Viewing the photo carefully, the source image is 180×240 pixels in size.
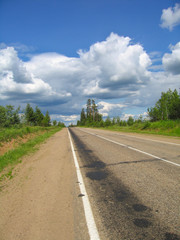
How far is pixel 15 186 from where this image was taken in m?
4.73

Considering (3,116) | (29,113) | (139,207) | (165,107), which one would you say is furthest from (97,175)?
(29,113)

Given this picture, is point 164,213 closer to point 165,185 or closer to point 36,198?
point 165,185

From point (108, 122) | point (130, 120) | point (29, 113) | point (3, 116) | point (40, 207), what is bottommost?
point (40, 207)

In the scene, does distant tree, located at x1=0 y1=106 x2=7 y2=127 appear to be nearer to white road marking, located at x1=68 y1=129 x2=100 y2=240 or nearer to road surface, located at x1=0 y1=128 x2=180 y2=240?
road surface, located at x1=0 y1=128 x2=180 y2=240

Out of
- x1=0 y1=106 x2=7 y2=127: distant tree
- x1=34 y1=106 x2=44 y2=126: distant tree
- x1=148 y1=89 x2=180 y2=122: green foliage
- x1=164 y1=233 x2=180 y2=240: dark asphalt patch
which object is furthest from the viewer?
x1=34 y1=106 x2=44 y2=126: distant tree

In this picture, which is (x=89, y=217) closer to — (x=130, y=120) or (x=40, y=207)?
(x=40, y=207)

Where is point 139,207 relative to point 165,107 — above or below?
below

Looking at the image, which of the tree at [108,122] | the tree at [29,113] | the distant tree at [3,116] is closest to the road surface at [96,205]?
the distant tree at [3,116]

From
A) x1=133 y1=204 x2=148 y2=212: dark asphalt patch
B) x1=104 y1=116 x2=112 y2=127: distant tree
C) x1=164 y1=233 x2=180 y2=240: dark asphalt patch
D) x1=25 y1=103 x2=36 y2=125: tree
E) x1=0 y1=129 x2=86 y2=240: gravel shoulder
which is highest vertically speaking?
x1=25 y1=103 x2=36 y2=125: tree

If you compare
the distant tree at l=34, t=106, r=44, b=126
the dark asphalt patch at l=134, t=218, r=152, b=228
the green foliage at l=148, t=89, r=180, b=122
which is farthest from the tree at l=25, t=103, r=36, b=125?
the dark asphalt patch at l=134, t=218, r=152, b=228

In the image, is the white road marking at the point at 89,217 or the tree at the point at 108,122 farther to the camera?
the tree at the point at 108,122

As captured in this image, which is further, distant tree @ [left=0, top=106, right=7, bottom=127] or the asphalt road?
distant tree @ [left=0, top=106, right=7, bottom=127]

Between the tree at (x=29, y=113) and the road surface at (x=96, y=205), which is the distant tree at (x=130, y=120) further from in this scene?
the road surface at (x=96, y=205)

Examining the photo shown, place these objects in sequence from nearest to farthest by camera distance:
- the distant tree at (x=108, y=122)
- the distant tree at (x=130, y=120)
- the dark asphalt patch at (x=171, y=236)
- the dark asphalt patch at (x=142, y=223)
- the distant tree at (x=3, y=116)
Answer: the dark asphalt patch at (x=171, y=236) → the dark asphalt patch at (x=142, y=223) → the distant tree at (x=3, y=116) → the distant tree at (x=130, y=120) → the distant tree at (x=108, y=122)
